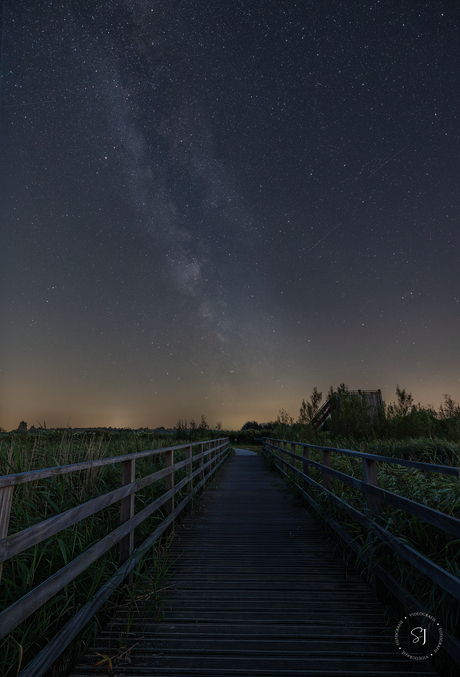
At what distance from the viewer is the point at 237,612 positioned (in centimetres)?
302

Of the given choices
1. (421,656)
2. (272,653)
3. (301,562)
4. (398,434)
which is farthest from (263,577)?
(398,434)

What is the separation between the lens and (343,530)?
421 cm

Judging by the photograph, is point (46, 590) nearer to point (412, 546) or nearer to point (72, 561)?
point (72, 561)

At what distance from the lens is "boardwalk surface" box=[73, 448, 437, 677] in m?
2.33

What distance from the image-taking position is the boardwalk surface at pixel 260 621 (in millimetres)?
2326

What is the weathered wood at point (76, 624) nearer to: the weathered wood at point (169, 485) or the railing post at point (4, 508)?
the railing post at point (4, 508)

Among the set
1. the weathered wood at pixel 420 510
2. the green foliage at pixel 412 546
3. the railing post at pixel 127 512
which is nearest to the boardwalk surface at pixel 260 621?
the green foliage at pixel 412 546

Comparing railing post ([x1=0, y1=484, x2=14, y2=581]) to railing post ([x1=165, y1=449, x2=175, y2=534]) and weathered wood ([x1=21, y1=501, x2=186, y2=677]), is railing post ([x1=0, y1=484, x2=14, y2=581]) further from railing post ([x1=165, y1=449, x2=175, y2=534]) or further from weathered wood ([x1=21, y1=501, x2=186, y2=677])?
railing post ([x1=165, y1=449, x2=175, y2=534])

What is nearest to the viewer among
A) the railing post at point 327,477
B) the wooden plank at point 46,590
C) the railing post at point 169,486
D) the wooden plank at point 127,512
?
the wooden plank at point 46,590

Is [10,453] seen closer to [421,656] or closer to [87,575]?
[87,575]

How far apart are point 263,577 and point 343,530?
1068 mm

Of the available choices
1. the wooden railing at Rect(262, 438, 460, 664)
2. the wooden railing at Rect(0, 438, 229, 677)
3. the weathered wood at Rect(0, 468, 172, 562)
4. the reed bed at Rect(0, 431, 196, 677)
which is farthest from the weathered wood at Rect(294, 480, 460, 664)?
the weathered wood at Rect(0, 468, 172, 562)

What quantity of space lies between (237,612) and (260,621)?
0.23m

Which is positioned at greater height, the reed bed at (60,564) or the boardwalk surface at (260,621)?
the reed bed at (60,564)
